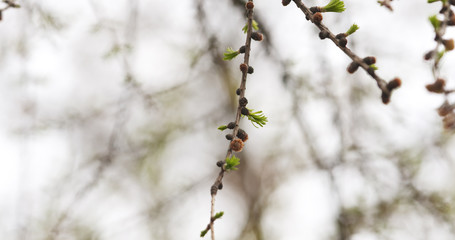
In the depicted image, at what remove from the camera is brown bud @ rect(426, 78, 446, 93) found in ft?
2.35

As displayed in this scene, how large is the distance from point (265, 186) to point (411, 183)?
3091 mm

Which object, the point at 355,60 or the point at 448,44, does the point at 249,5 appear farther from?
the point at 448,44

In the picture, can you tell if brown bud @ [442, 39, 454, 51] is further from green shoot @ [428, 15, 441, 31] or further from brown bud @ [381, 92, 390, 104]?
brown bud @ [381, 92, 390, 104]

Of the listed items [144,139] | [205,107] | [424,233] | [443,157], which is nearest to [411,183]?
[443,157]

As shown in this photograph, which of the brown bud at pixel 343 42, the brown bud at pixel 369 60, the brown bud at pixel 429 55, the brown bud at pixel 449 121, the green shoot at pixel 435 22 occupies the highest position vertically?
the brown bud at pixel 343 42

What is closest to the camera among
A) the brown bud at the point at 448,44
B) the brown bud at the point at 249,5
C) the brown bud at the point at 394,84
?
the brown bud at the point at 394,84

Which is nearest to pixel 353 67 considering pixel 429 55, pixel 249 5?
pixel 429 55

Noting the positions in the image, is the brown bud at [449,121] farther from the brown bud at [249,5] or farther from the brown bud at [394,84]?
the brown bud at [249,5]

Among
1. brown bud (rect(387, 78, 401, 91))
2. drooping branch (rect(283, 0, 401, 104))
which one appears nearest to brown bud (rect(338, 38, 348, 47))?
drooping branch (rect(283, 0, 401, 104))

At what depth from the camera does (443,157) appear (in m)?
2.29

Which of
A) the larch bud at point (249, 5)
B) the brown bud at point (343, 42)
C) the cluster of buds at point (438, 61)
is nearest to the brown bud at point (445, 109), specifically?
the cluster of buds at point (438, 61)

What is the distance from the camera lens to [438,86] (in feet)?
2.36

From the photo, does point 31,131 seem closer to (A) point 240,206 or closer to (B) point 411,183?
(B) point 411,183

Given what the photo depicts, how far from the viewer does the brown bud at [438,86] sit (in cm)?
71
